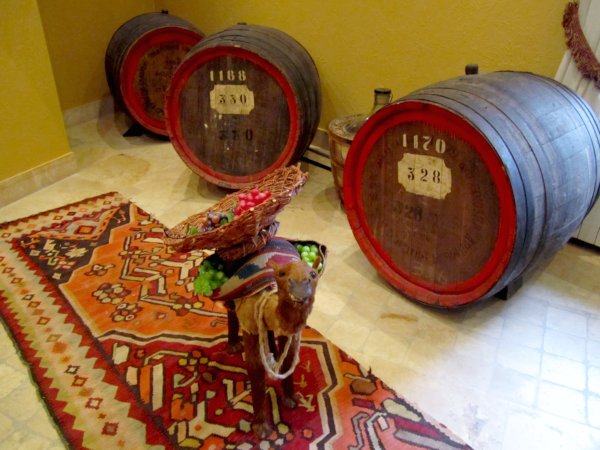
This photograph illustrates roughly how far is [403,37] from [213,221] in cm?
171

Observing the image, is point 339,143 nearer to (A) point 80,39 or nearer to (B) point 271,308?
(B) point 271,308

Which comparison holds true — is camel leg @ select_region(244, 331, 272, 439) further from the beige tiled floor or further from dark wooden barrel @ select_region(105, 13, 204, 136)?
dark wooden barrel @ select_region(105, 13, 204, 136)

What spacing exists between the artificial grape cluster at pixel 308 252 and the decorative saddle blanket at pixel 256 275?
0.04 metres

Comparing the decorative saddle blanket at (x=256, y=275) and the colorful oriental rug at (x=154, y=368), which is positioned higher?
the decorative saddle blanket at (x=256, y=275)

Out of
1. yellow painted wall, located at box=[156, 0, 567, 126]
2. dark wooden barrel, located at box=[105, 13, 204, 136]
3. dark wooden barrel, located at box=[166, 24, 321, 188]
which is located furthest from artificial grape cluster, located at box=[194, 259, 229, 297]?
dark wooden barrel, located at box=[105, 13, 204, 136]

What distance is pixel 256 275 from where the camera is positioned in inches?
45.0

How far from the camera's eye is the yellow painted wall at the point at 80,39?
3182 millimetres

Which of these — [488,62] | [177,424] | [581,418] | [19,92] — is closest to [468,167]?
[581,418]

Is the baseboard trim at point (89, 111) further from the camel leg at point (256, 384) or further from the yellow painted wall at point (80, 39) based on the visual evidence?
the camel leg at point (256, 384)

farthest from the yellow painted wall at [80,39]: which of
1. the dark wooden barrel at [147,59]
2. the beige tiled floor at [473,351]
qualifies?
the beige tiled floor at [473,351]

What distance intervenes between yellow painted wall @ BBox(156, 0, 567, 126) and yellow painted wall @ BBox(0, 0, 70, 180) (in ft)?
4.17

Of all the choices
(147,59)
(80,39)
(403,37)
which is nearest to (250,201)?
(403,37)

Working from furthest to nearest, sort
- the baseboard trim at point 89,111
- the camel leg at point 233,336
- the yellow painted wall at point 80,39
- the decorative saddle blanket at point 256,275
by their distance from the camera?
the baseboard trim at point 89,111 < the yellow painted wall at point 80,39 < the camel leg at point 233,336 < the decorative saddle blanket at point 256,275

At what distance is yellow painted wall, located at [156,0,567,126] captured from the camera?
201 cm
